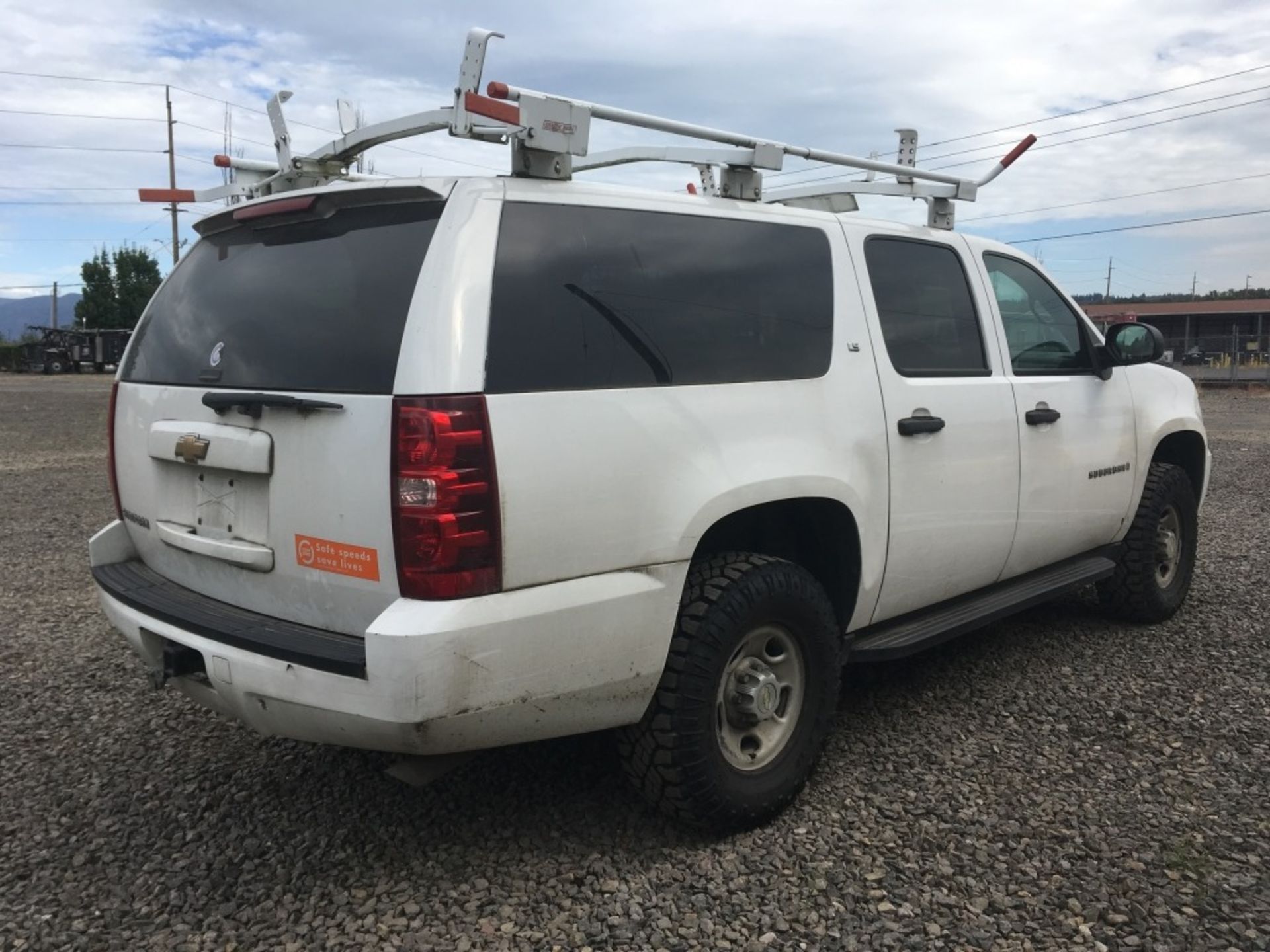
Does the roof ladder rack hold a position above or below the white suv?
above

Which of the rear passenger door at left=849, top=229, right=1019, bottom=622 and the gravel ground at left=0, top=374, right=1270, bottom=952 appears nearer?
the gravel ground at left=0, top=374, right=1270, bottom=952

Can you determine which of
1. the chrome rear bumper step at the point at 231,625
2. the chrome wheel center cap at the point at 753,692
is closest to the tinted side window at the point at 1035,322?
the chrome wheel center cap at the point at 753,692

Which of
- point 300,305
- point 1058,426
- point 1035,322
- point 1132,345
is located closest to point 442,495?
point 300,305

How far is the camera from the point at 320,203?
283cm

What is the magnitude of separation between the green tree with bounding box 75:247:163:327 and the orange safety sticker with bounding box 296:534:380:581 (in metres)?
65.5

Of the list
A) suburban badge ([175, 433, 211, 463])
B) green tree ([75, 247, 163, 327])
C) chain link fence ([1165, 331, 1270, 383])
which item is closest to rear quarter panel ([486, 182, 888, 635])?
suburban badge ([175, 433, 211, 463])

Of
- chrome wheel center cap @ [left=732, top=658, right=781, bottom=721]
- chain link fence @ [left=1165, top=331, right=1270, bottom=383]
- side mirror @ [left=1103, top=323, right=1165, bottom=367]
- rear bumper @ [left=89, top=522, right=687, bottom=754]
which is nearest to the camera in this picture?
rear bumper @ [left=89, top=522, right=687, bottom=754]

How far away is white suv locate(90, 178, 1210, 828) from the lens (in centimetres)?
239

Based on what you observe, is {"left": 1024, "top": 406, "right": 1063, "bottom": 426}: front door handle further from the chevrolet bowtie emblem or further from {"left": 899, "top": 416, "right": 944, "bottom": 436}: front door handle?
the chevrolet bowtie emblem

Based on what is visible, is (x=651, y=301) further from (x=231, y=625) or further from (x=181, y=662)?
(x=181, y=662)

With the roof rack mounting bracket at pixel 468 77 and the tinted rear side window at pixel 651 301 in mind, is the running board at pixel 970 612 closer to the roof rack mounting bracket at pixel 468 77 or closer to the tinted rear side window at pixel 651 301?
the tinted rear side window at pixel 651 301

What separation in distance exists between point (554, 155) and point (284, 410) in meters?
0.99

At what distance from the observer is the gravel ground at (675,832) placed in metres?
2.56

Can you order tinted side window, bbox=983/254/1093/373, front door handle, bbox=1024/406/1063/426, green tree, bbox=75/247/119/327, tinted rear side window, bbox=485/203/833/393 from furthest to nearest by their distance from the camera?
green tree, bbox=75/247/119/327 → tinted side window, bbox=983/254/1093/373 → front door handle, bbox=1024/406/1063/426 → tinted rear side window, bbox=485/203/833/393
